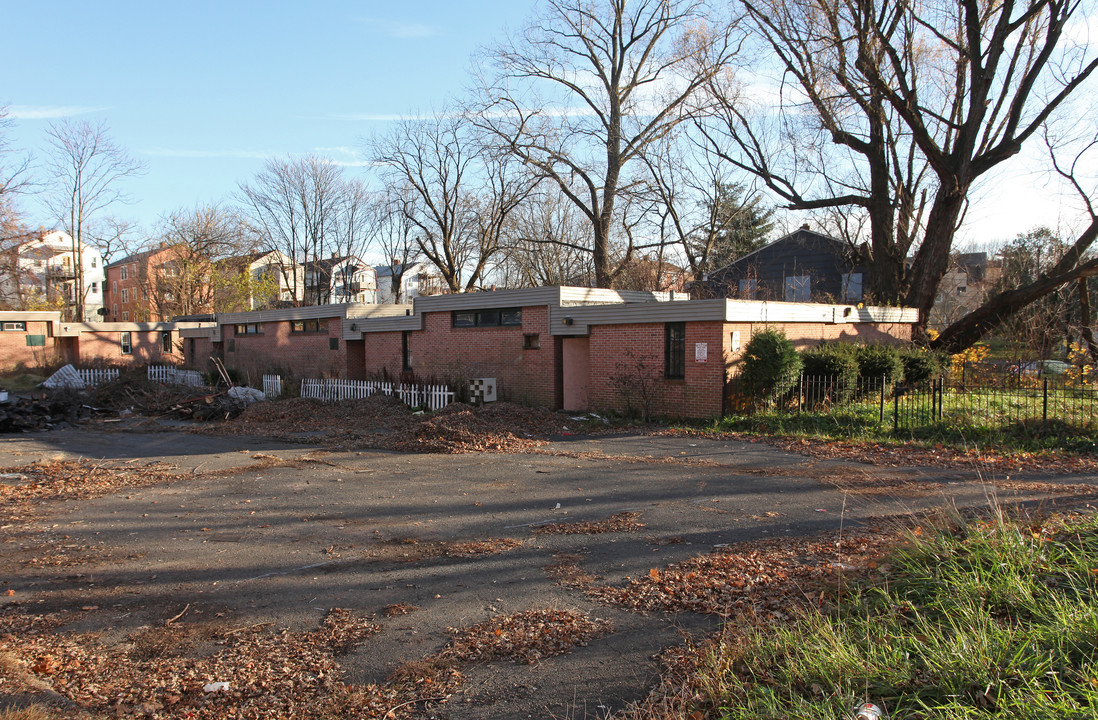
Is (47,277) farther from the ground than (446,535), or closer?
farther from the ground

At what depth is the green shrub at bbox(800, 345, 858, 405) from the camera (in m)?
16.8

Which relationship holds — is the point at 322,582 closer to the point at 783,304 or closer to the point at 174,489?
the point at 174,489

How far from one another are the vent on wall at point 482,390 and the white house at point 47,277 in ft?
122

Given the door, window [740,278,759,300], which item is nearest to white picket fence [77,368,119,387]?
the door

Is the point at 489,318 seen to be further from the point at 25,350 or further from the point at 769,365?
the point at 25,350

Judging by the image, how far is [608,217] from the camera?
32.5m

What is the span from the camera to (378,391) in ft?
72.5

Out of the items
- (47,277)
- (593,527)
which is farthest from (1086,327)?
(47,277)

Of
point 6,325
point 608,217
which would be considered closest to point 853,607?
point 608,217

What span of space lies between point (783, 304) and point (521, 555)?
1322 cm

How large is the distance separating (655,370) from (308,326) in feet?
56.7

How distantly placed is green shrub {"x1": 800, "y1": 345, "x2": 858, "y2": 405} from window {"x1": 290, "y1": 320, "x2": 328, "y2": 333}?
1928 centimetres

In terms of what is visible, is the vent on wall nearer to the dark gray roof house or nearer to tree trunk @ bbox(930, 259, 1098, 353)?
tree trunk @ bbox(930, 259, 1098, 353)

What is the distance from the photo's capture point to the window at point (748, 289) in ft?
120
